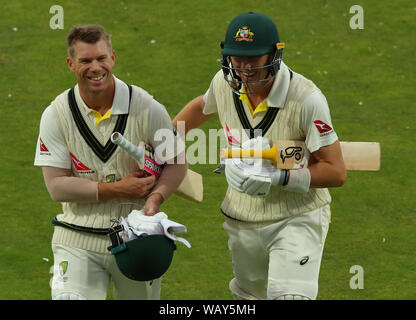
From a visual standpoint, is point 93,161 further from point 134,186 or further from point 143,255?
point 143,255

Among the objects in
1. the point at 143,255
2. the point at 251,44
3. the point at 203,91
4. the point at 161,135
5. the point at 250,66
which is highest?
the point at 203,91

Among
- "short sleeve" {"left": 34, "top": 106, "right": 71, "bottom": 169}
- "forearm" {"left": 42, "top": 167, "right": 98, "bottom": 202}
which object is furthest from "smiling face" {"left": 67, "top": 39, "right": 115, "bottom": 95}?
"forearm" {"left": 42, "top": 167, "right": 98, "bottom": 202}

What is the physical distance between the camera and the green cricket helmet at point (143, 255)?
710 centimetres

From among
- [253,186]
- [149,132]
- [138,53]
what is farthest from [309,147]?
[138,53]

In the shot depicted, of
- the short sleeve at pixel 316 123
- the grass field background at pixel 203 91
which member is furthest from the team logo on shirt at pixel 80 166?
the grass field background at pixel 203 91

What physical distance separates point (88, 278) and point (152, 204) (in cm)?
73

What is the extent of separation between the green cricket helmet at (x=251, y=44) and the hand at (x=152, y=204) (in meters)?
0.99

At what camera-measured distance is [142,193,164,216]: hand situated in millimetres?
7312

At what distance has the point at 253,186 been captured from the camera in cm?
737

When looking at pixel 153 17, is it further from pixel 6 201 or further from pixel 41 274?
pixel 41 274

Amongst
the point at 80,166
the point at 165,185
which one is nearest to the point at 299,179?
the point at 165,185

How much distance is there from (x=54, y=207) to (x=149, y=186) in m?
4.37

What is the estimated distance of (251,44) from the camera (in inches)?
291

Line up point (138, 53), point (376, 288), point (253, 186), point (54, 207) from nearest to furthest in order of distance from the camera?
1. point (253, 186)
2. point (376, 288)
3. point (54, 207)
4. point (138, 53)
